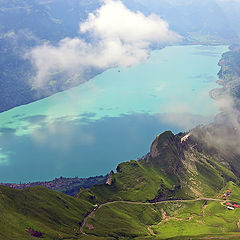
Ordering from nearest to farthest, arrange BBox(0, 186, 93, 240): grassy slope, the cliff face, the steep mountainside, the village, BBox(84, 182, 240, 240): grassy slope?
BBox(0, 186, 93, 240): grassy slope, the steep mountainside, BBox(84, 182, 240, 240): grassy slope, the cliff face, the village

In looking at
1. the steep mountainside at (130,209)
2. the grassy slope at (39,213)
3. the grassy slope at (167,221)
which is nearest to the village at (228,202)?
the steep mountainside at (130,209)

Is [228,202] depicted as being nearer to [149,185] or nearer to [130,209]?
[149,185]

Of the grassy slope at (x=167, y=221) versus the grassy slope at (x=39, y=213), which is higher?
the grassy slope at (x=39, y=213)

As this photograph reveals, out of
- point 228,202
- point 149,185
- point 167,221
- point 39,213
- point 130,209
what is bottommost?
point 167,221

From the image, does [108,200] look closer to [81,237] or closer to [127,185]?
[127,185]

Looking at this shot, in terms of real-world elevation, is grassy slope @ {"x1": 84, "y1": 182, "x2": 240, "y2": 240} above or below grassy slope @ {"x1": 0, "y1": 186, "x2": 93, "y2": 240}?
below

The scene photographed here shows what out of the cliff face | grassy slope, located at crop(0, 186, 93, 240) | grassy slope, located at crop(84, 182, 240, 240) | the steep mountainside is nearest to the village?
the steep mountainside

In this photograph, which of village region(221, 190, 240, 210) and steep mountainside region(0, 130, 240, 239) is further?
village region(221, 190, 240, 210)

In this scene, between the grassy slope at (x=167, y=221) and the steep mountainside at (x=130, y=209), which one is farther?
the grassy slope at (x=167, y=221)

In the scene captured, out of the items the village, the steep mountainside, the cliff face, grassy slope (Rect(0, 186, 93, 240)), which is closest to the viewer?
grassy slope (Rect(0, 186, 93, 240))

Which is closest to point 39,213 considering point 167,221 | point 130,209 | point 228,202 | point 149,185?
point 130,209

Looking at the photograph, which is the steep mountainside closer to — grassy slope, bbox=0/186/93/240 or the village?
grassy slope, bbox=0/186/93/240

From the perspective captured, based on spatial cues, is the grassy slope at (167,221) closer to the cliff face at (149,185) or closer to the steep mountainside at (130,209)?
the steep mountainside at (130,209)
